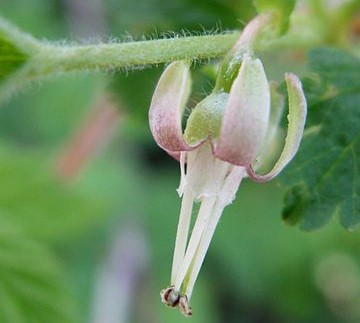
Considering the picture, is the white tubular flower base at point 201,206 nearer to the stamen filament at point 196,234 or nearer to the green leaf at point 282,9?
the stamen filament at point 196,234

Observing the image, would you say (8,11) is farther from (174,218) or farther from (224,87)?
(224,87)

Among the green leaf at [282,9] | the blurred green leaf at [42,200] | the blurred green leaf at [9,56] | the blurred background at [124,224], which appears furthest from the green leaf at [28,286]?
the green leaf at [282,9]

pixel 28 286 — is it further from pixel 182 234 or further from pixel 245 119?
pixel 245 119

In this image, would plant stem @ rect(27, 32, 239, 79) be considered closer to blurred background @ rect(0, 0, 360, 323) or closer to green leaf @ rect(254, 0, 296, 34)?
green leaf @ rect(254, 0, 296, 34)

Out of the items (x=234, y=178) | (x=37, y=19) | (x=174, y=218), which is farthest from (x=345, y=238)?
(x=234, y=178)

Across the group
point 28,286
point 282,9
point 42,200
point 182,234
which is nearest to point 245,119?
point 182,234

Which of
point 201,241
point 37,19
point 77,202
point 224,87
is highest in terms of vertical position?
point 37,19
